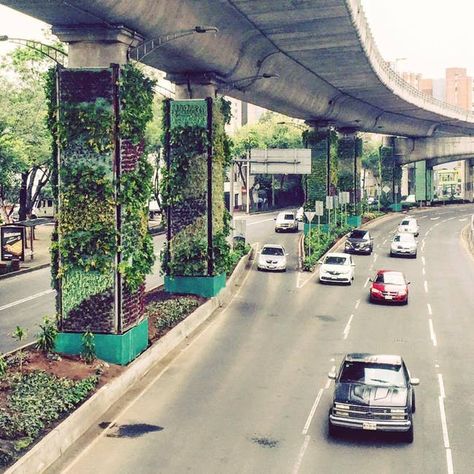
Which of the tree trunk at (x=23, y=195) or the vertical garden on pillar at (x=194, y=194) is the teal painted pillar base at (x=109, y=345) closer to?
Result: the vertical garden on pillar at (x=194, y=194)

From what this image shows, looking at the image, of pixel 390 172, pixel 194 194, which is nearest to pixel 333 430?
pixel 194 194

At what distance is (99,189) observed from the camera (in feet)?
75.1

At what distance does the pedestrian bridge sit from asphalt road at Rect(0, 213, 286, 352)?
11.1m

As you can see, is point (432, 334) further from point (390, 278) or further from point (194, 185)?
point (194, 185)

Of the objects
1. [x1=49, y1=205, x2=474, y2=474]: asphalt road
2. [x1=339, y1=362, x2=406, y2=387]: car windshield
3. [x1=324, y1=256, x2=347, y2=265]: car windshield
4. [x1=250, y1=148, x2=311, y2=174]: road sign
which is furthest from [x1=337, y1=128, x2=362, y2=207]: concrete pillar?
[x1=339, y1=362, x2=406, y2=387]: car windshield

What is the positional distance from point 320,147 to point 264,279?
836 inches

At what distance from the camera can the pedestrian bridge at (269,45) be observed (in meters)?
21.7

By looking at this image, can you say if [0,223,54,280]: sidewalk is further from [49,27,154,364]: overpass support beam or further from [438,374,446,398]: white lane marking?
[438,374,446,398]: white lane marking

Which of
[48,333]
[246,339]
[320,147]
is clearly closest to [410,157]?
[320,147]

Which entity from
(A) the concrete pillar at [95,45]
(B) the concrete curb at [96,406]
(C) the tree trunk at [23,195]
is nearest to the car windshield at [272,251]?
(B) the concrete curb at [96,406]

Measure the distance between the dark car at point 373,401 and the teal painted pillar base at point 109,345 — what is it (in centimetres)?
714

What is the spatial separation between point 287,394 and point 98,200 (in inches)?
316

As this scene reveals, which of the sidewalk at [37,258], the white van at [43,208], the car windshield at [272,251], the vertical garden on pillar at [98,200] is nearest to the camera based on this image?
the vertical garden on pillar at [98,200]

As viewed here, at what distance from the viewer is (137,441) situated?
57.7 ft
